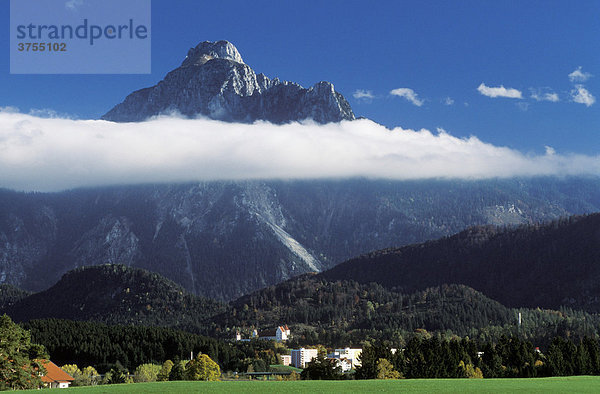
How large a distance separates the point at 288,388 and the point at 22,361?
5219cm

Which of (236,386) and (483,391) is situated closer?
(483,391)

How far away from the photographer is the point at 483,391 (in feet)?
368

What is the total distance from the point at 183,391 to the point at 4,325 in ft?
149

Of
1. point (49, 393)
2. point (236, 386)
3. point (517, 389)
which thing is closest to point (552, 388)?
point (517, 389)

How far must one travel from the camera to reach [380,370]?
7825 inches

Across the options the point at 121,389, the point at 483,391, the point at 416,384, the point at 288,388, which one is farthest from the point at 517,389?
the point at 121,389

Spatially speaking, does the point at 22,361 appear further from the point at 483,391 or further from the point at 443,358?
the point at 443,358

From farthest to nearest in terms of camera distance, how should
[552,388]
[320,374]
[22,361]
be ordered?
[320,374] < [22,361] < [552,388]

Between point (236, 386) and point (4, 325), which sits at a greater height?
point (4, 325)

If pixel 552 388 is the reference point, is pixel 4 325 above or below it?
above

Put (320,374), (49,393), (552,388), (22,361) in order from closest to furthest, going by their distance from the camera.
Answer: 1. (49,393)
2. (552,388)
3. (22,361)
4. (320,374)

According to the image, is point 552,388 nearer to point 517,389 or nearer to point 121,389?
point 517,389

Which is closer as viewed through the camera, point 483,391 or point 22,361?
point 483,391

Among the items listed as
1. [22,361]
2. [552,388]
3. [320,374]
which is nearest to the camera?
[552,388]
